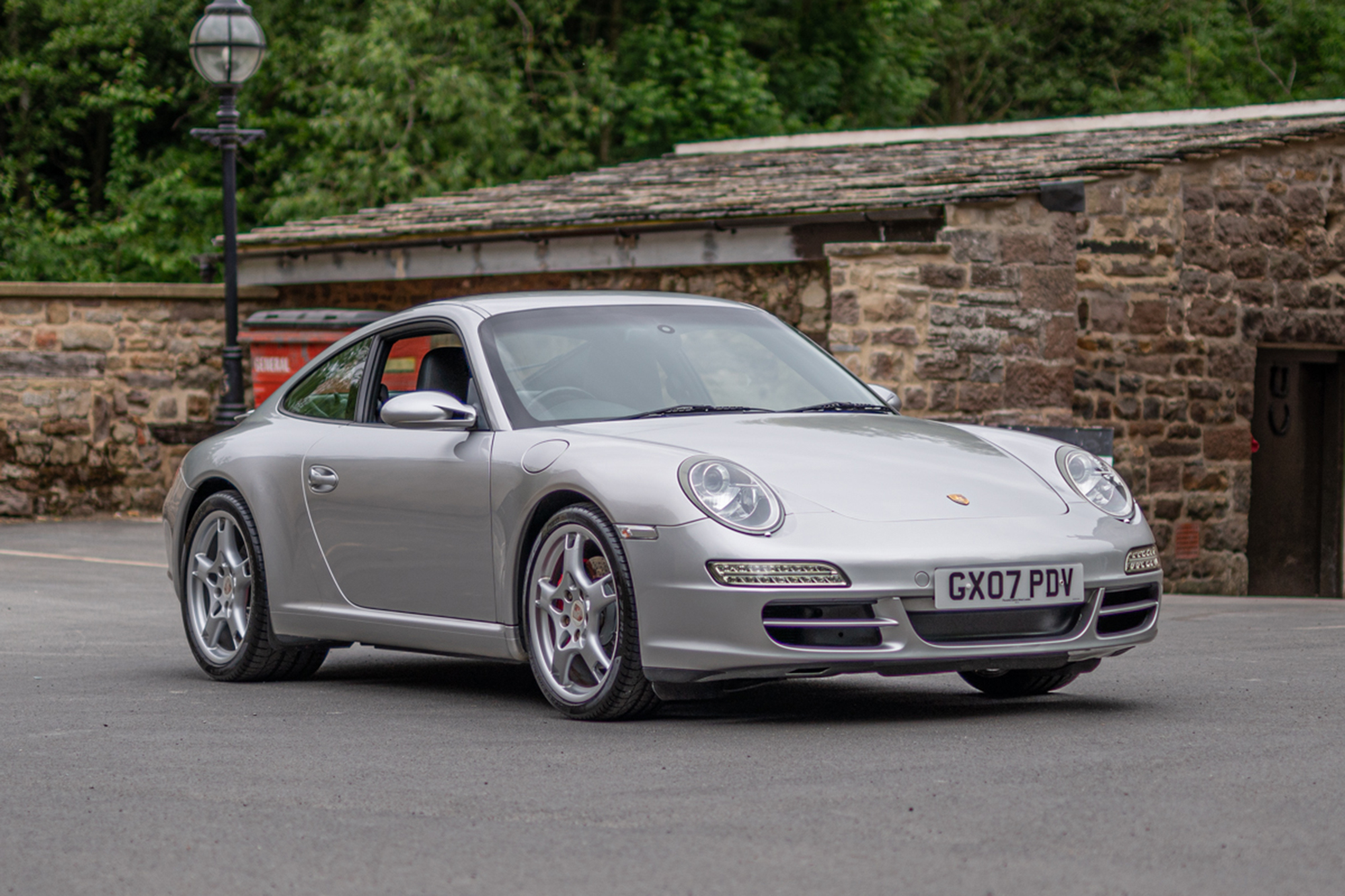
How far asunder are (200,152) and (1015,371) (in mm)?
22117

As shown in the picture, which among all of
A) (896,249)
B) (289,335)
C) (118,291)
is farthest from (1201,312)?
(118,291)

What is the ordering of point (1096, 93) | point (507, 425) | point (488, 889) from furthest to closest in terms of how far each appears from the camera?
point (1096, 93) → point (507, 425) → point (488, 889)

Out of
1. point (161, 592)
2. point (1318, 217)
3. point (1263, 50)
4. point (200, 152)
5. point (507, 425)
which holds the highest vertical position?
point (1263, 50)

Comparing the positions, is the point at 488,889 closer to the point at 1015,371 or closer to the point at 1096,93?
the point at 1015,371

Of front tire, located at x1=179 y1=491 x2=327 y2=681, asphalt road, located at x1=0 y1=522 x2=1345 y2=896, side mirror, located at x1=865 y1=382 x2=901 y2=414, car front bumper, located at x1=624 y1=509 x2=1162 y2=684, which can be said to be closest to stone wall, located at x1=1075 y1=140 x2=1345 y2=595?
asphalt road, located at x1=0 y1=522 x2=1345 y2=896

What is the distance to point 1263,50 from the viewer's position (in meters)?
39.6

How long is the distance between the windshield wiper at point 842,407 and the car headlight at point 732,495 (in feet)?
3.03

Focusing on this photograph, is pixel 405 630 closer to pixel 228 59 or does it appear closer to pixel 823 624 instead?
pixel 823 624

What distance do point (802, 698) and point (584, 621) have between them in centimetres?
109

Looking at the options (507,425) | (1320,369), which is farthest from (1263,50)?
(507,425)

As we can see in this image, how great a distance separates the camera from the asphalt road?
3977mm

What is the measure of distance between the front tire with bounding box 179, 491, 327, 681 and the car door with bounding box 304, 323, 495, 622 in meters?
0.47

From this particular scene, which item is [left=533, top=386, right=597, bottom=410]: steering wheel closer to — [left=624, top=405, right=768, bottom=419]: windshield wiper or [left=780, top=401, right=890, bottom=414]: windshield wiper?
[left=624, top=405, right=768, bottom=419]: windshield wiper

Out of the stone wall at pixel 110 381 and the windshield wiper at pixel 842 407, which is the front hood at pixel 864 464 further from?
the stone wall at pixel 110 381
